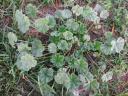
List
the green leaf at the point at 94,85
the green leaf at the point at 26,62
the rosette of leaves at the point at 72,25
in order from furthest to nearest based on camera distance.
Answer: the rosette of leaves at the point at 72,25, the green leaf at the point at 94,85, the green leaf at the point at 26,62

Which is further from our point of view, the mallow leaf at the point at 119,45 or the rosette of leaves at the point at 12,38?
the mallow leaf at the point at 119,45

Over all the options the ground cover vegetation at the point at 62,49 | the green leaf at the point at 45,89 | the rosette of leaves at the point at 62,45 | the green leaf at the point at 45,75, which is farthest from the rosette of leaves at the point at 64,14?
the green leaf at the point at 45,89

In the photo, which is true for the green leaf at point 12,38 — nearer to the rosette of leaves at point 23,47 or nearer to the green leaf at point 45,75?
the rosette of leaves at point 23,47

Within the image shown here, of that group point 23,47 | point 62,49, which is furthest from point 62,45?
point 23,47

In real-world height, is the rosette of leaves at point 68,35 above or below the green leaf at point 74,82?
above

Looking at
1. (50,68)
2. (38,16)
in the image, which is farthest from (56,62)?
(38,16)

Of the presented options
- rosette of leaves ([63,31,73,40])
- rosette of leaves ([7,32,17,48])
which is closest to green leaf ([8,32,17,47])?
rosette of leaves ([7,32,17,48])

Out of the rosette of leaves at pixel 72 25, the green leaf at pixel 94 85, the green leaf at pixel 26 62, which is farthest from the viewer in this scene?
the rosette of leaves at pixel 72 25
